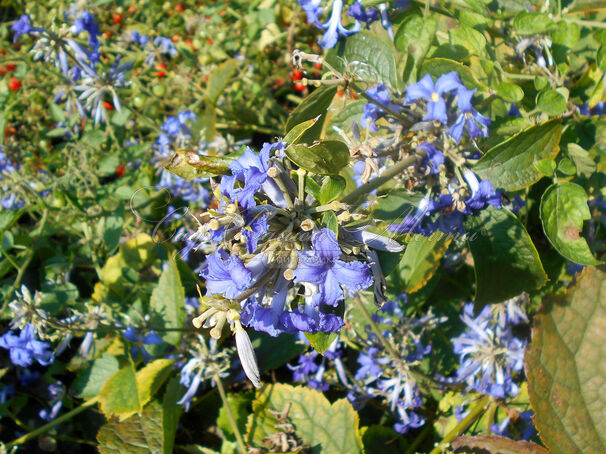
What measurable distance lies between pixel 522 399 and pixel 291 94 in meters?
2.78

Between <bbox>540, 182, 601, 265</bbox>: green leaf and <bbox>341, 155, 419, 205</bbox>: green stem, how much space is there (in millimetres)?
586

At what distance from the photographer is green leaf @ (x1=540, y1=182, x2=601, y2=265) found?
1888 millimetres

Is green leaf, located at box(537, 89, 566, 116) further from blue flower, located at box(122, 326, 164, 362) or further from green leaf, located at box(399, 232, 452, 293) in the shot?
blue flower, located at box(122, 326, 164, 362)

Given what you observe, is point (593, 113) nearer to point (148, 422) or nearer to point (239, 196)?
point (239, 196)

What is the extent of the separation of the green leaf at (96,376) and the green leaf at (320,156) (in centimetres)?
238

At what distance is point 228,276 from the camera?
1.27 meters

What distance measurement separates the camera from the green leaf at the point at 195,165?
1.38m

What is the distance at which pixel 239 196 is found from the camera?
126 centimetres

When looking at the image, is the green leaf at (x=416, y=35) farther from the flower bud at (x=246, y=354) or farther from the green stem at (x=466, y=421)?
the green stem at (x=466, y=421)

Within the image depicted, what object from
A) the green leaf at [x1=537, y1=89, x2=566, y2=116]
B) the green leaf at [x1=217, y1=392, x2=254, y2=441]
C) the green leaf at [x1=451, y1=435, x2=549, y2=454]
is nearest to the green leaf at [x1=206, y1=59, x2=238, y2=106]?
the green leaf at [x1=217, y1=392, x2=254, y2=441]

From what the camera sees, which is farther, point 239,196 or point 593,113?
point 593,113

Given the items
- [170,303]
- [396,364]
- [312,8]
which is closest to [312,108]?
[312,8]

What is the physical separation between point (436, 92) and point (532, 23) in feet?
1.41

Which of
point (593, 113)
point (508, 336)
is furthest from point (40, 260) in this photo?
point (593, 113)
